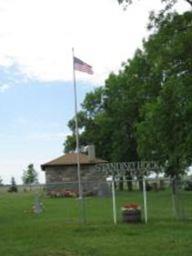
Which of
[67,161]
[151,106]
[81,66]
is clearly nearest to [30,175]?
[67,161]

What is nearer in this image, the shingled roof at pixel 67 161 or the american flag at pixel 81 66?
the american flag at pixel 81 66

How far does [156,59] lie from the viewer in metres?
31.7

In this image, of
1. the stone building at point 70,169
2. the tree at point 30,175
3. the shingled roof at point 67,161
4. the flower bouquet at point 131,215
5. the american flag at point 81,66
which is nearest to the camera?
the flower bouquet at point 131,215

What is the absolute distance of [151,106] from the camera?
59.4 metres

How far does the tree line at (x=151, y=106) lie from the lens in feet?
96.6

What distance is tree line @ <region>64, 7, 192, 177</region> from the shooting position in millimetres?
29453

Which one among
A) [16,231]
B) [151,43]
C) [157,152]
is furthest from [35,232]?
[157,152]

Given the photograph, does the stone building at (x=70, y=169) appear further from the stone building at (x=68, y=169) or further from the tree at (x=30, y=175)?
the tree at (x=30, y=175)

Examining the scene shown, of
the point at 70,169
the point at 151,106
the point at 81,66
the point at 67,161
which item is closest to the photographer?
the point at 81,66

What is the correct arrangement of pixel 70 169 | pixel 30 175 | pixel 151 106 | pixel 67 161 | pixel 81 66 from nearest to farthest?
pixel 81 66
pixel 151 106
pixel 70 169
pixel 67 161
pixel 30 175

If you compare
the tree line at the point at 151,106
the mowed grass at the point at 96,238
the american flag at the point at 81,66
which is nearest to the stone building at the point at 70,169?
the tree line at the point at 151,106

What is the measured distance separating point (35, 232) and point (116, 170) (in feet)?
25.3

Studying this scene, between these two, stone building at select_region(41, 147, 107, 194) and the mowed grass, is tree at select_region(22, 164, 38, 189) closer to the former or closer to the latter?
stone building at select_region(41, 147, 107, 194)

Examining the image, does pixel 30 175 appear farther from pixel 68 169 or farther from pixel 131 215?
pixel 131 215
